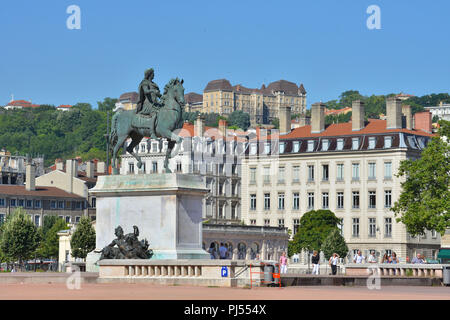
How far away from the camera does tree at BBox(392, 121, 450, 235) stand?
247 ft

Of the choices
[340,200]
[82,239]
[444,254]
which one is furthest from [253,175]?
[444,254]

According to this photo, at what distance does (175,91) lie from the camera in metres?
37.9

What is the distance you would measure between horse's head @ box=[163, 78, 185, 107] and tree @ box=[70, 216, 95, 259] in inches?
2449

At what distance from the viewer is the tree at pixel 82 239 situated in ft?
331

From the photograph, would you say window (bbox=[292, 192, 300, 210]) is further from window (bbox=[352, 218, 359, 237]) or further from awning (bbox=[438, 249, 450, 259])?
awning (bbox=[438, 249, 450, 259])

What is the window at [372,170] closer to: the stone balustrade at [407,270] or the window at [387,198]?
the window at [387,198]

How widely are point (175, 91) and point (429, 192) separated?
43.6 meters

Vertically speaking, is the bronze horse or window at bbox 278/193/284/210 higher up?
window at bbox 278/193/284/210

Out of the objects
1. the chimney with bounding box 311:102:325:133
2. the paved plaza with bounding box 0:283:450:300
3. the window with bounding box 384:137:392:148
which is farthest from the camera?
the chimney with bounding box 311:102:325:133

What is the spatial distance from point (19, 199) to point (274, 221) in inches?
1754

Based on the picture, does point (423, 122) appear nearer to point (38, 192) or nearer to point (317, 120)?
point (317, 120)

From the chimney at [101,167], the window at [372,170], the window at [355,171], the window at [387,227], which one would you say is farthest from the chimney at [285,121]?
the chimney at [101,167]

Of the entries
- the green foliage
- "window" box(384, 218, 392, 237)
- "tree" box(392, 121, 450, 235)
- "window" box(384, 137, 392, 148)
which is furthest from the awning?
the green foliage
